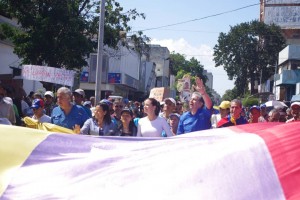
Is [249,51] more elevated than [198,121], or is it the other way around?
[249,51]

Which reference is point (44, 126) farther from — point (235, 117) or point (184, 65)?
point (184, 65)

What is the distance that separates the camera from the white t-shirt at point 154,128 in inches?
237

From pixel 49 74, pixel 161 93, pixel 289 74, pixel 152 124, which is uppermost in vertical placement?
pixel 289 74

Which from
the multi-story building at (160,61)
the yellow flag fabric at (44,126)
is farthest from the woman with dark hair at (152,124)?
the multi-story building at (160,61)

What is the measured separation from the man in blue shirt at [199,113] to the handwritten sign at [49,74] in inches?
391

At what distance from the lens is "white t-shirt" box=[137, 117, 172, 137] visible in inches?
237

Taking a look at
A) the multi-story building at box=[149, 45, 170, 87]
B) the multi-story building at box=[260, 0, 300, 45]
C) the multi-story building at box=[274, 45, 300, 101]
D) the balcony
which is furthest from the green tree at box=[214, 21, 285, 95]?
the multi-story building at box=[149, 45, 170, 87]

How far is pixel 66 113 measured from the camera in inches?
239

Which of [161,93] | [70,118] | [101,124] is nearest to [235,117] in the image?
[101,124]

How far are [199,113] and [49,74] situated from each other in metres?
10.2

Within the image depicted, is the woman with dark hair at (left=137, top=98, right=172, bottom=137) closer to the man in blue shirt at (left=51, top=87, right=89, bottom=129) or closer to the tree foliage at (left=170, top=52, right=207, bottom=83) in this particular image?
the man in blue shirt at (left=51, top=87, right=89, bottom=129)

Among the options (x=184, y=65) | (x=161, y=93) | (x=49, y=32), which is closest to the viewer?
(x=161, y=93)

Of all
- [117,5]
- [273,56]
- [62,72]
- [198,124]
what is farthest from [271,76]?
[198,124]

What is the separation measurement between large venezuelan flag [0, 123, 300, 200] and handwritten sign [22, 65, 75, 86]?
471 inches
